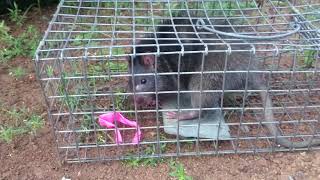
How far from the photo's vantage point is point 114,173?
10.6 ft

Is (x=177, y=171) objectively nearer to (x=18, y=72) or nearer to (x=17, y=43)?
(x=18, y=72)

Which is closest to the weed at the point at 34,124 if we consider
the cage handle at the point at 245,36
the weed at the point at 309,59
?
the cage handle at the point at 245,36

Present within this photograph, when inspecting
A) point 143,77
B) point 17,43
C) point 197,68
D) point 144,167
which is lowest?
point 144,167

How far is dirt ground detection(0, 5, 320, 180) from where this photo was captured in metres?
3.20

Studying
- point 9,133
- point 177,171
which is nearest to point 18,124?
point 9,133

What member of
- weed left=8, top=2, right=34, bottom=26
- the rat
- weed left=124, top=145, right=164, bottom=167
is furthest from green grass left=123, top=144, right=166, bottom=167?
weed left=8, top=2, right=34, bottom=26

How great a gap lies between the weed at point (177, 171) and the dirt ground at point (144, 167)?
0.11 feet

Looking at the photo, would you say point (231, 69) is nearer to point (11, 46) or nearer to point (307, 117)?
point (307, 117)

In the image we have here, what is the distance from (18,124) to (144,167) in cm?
118

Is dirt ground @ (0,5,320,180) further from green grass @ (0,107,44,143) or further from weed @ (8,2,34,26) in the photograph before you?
weed @ (8,2,34,26)

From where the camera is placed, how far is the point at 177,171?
3213 mm

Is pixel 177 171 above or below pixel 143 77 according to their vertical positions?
below

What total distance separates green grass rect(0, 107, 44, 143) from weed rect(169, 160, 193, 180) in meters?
1.15

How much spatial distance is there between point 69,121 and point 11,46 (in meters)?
1.59
